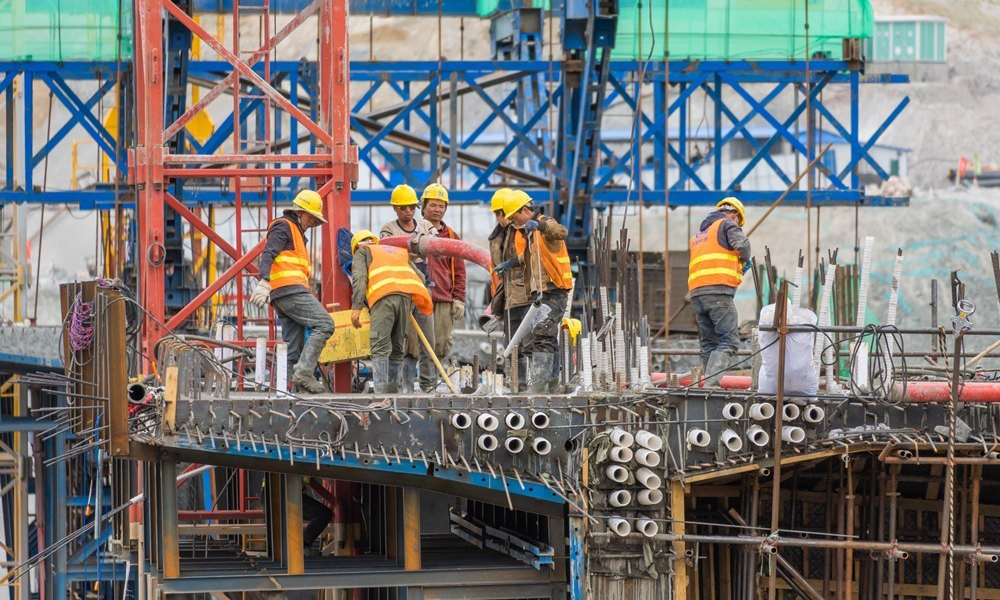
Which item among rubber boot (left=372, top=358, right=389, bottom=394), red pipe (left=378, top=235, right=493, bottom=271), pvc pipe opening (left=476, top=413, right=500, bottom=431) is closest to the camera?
pvc pipe opening (left=476, top=413, right=500, bottom=431)

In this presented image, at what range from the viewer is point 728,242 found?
49.6 feet

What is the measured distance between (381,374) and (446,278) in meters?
1.82

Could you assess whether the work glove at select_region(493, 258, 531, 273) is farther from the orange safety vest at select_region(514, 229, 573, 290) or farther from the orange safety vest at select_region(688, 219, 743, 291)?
the orange safety vest at select_region(688, 219, 743, 291)

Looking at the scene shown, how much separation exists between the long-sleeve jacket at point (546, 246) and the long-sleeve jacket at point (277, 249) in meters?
2.06

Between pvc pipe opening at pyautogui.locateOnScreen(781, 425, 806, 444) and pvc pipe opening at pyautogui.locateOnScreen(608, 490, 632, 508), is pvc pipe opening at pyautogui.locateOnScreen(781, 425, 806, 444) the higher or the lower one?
the higher one

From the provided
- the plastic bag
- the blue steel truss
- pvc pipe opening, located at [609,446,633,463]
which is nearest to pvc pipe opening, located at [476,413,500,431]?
pvc pipe opening, located at [609,446,633,463]

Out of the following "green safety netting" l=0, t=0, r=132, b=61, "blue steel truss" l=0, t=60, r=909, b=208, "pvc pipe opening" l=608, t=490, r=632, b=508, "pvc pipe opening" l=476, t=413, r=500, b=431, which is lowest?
"pvc pipe opening" l=608, t=490, r=632, b=508

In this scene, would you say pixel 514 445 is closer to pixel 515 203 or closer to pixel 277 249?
pixel 515 203

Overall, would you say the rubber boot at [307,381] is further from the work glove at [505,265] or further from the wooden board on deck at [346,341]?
the work glove at [505,265]

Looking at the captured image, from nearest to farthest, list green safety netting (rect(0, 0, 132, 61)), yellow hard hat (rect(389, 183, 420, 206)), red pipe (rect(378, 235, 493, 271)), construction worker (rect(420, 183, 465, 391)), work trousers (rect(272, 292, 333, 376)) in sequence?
work trousers (rect(272, 292, 333, 376)), red pipe (rect(378, 235, 493, 271)), yellow hard hat (rect(389, 183, 420, 206)), construction worker (rect(420, 183, 465, 391)), green safety netting (rect(0, 0, 132, 61))

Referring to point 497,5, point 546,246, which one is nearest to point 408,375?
point 546,246

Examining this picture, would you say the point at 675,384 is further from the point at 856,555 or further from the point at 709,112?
the point at 709,112

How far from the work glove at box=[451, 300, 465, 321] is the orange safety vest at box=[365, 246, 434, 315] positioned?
1206mm

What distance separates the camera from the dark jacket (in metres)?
15.0
